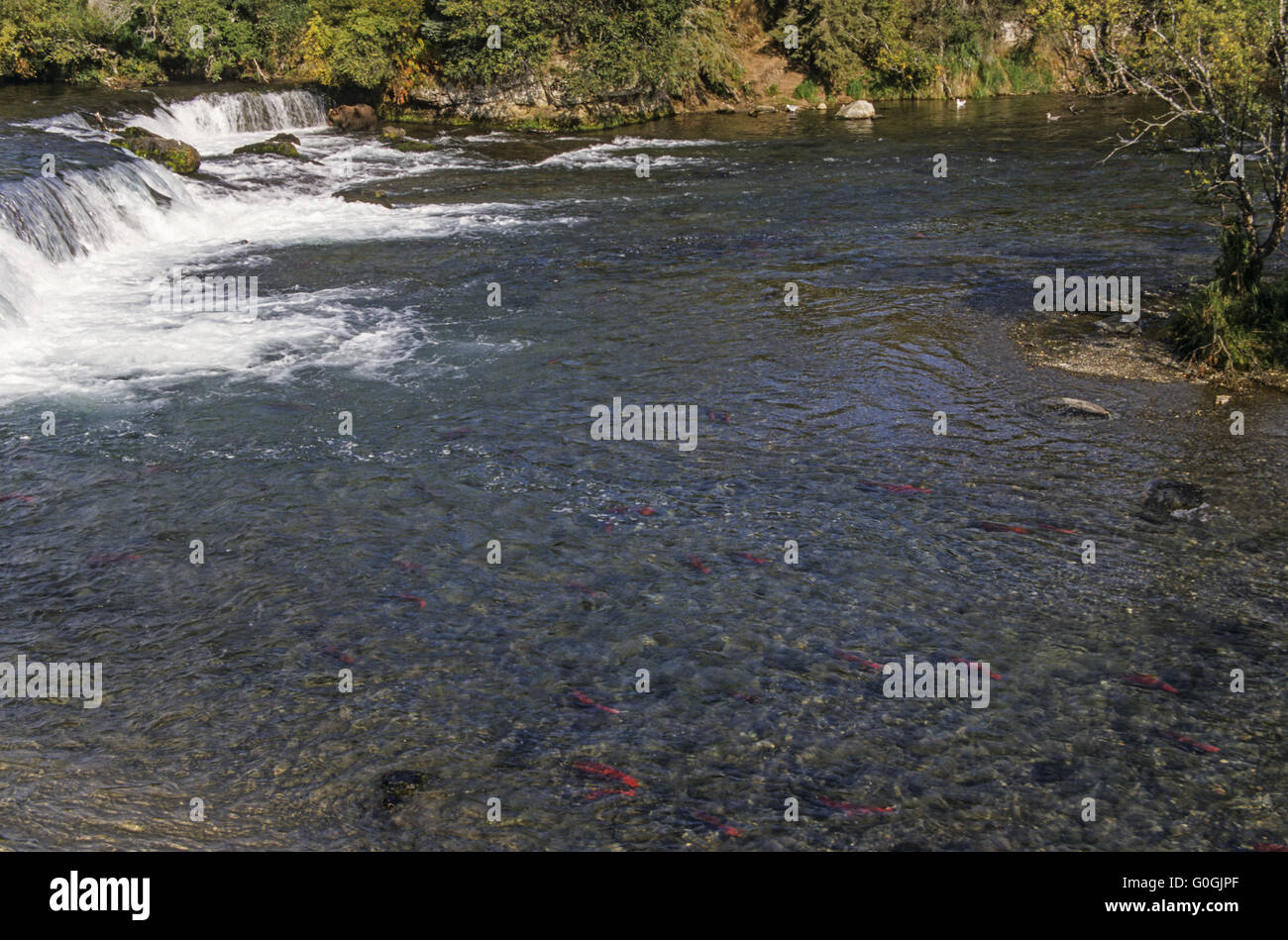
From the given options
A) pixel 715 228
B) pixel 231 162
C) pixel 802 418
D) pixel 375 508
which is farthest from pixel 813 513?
pixel 231 162

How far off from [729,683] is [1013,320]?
9862 millimetres

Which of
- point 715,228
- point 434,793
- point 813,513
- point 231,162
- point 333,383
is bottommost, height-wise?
point 434,793

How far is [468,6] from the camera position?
114ft

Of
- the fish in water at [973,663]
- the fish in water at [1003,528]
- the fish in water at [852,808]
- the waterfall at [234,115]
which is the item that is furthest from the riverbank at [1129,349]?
the waterfall at [234,115]

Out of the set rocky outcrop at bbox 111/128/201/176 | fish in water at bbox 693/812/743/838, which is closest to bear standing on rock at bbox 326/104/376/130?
rocky outcrop at bbox 111/128/201/176

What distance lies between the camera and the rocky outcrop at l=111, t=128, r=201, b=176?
82.6 feet

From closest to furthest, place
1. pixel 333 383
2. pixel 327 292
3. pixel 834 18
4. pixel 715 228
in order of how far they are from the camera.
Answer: pixel 333 383
pixel 327 292
pixel 715 228
pixel 834 18

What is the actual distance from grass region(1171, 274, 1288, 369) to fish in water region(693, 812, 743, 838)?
33.5 ft

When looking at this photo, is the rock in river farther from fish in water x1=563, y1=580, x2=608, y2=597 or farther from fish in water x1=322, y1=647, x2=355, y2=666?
fish in water x1=322, y1=647, x2=355, y2=666

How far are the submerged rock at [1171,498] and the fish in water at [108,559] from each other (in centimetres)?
949

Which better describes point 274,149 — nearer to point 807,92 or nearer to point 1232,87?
point 807,92

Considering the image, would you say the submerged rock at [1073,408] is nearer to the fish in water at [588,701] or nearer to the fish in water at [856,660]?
the fish in water at [856,660]

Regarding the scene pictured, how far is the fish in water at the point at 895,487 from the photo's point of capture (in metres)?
10.4

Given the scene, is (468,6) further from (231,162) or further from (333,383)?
(333,383)
